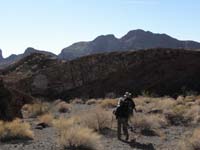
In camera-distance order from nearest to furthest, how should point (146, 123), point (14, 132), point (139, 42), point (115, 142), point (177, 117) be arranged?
point (115, 142), point (14, 132), point (146, 123), point (177, 117), point (139, 42)

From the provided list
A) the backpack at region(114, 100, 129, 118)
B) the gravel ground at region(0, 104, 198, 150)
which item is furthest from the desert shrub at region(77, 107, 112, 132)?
the backpack at region(114, 100, 129, 118)

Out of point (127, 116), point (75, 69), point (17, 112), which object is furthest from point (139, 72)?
point (127, 116)

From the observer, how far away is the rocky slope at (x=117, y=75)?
2124 inches

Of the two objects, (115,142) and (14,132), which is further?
(14,132)

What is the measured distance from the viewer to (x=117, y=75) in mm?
57719

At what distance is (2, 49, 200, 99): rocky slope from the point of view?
5394 cm

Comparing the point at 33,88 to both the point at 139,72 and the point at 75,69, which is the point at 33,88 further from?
the point at 139,72

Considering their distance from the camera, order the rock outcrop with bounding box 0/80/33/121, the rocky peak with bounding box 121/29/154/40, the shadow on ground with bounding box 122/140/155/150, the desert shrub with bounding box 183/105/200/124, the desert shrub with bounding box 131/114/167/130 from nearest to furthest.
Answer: the shadow on ground with bounding box 122/140/155/150
the desert shrub with bounding box 131/114/167/130
the rock outcrop with bounding box 0/80/33/121
the desert shrub with bounding box 183/105/200/124
the rocky peak with bounding box 121/29/154/40

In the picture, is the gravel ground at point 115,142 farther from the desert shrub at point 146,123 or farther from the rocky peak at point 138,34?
the rocky peak at point 138,34

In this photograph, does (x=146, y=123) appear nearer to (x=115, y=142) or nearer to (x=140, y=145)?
(x=115, y=142)

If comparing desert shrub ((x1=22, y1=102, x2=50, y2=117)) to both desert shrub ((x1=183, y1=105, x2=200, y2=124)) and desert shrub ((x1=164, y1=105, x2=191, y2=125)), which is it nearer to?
desert shrub ((x1=164, y1=105, x2=191, y2=125))

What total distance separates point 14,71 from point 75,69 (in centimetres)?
1176

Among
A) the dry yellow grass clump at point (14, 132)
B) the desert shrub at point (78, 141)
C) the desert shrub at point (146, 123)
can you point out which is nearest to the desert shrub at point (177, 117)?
the desert shrub at point (146, 123)

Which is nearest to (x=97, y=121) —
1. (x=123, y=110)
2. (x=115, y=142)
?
(x=123, y=110)
